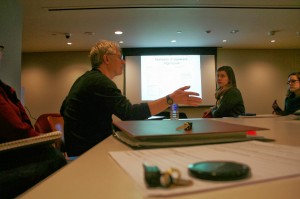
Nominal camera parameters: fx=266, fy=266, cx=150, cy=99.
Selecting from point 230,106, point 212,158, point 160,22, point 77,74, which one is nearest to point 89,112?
point 212,158

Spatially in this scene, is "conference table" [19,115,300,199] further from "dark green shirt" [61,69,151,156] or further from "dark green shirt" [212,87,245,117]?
"dark green shirt" [212,87,245,117]

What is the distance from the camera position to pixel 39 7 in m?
3.91

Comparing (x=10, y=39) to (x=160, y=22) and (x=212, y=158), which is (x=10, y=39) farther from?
(x=212, y=158)

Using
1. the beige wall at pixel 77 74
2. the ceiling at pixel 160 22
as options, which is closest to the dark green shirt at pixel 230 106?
the ceiling at pixel 160 22

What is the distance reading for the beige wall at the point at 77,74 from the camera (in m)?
6.92

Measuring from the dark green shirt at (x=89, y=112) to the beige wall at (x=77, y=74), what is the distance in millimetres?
5552

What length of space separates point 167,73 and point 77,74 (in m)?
2.35

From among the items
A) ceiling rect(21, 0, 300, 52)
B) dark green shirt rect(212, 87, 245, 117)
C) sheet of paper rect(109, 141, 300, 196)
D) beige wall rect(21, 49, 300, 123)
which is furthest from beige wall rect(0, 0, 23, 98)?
beige wall rect(21, 49, 300, 123)

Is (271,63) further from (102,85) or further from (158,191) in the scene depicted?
(158,191)

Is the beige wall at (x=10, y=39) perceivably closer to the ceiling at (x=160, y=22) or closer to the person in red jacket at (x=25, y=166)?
the ceiling at (x=160, y=22)

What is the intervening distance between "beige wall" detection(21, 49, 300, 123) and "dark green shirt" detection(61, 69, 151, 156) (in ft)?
18.2

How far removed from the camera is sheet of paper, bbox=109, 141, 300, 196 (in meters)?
0.29

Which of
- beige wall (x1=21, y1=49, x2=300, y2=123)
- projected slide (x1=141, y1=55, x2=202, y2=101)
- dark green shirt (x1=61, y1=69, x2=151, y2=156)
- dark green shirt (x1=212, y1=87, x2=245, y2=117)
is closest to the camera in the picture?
dark green shirt (x1=61, y1=69, x2=151, y2=156)

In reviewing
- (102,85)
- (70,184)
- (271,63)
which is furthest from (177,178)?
(271,63)
